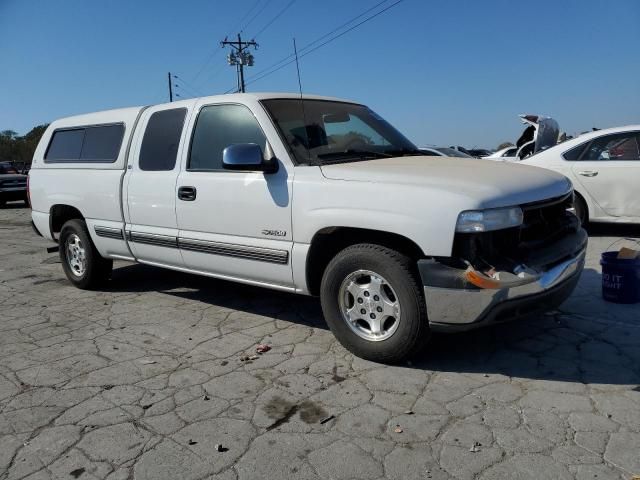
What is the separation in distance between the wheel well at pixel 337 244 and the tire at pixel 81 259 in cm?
300

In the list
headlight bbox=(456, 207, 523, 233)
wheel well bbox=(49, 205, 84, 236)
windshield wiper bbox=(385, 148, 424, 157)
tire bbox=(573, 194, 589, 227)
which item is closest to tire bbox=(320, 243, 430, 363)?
headlight bbox=(456, 207, 523, 233)

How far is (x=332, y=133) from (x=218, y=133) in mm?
950

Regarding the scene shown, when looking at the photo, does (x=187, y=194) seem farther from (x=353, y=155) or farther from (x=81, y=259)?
(x=81, y=259)

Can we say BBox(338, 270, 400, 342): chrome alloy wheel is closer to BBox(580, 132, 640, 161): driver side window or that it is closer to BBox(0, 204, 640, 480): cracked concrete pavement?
BBox(0, 204, 640, 480): cracked concrete pavement

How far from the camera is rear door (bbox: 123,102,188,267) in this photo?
475 cm

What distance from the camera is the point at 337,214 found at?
3.60 meters

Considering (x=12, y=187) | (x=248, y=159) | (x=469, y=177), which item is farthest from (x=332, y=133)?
(x=12, y=187)

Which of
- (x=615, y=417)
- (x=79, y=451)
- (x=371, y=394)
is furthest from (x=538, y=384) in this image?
(x=79, y=451)

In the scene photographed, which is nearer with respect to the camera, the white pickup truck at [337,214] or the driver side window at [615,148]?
the white pickup truck at [337,214]

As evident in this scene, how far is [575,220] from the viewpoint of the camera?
4086 mm

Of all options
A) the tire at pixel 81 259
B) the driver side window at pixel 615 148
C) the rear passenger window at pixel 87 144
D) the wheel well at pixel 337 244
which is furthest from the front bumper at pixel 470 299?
Result: the driver side window at pixel 615 148

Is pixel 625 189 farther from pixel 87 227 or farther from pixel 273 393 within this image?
pixel 87 227

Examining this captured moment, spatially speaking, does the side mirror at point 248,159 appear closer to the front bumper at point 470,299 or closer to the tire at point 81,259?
the front bumper at point 470,299

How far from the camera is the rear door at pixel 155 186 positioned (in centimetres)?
475
